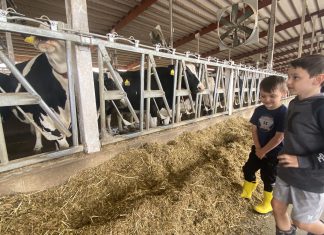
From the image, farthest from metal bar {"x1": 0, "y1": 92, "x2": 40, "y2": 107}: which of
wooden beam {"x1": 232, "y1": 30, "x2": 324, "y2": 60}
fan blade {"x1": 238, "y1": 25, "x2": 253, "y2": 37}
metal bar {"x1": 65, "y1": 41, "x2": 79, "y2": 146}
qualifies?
wooden beam {"x1": 232, "y1": 30, "x2": 324, "y2": 60}

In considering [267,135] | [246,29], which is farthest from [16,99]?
[246,29]

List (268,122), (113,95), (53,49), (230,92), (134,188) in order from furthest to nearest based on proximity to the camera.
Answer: (230,92), (113,95), (53,49), (134,188), (268,122)

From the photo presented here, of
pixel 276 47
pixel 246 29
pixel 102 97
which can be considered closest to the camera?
pixel 102 97

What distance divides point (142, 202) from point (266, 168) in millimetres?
1258

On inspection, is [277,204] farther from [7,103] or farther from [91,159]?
[7,103]

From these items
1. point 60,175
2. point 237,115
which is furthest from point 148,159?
point 237,115

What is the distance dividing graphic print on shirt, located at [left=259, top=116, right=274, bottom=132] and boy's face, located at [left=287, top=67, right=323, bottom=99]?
2.08 ft

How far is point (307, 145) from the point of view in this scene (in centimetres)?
145

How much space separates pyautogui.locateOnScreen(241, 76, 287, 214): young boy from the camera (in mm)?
1981

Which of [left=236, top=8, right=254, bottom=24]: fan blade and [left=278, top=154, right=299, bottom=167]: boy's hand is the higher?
[left=236, top=8, right=254, bottom=24]: fan blade

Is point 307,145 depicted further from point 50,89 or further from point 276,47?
point 276,47

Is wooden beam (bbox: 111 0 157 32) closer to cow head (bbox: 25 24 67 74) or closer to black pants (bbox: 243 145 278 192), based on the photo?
cow head (bbox: 25 24 67 74)

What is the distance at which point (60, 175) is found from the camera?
7.34 feet

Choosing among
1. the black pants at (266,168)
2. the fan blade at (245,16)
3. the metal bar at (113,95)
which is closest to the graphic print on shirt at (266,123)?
the black pants at (266,168)
